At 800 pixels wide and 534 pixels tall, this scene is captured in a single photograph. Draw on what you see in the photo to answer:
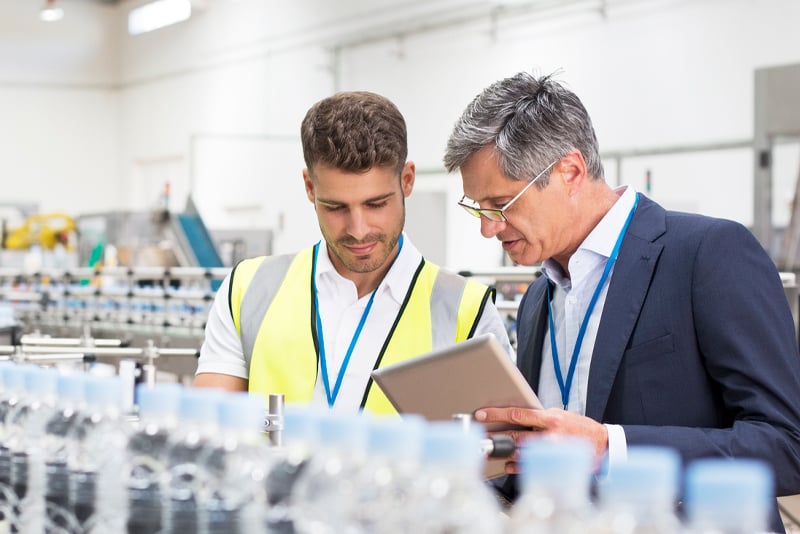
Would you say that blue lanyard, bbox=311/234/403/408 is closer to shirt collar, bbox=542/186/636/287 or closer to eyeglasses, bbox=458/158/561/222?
eyeglasses, bbox=458/158/561/222

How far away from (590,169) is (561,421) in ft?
1.91

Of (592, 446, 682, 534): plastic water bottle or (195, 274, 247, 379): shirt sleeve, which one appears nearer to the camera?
(592, 446, 682, 534): plastic water bottle

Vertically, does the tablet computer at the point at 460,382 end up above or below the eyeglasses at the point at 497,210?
below

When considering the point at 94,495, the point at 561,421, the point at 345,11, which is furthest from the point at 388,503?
the point at 345,11

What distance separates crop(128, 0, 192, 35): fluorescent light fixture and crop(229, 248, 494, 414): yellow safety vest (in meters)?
10.7

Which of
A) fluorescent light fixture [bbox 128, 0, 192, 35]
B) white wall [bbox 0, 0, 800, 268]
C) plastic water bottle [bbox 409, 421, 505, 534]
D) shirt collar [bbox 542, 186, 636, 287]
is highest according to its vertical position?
fluorescent light fixture [bbox 128, 0, 192, 35]

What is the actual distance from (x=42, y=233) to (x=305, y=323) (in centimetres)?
686

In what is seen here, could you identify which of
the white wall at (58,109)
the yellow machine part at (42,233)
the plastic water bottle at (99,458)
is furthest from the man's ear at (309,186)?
the white wall at (58,109)

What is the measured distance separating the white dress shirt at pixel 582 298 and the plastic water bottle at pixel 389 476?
95 cm

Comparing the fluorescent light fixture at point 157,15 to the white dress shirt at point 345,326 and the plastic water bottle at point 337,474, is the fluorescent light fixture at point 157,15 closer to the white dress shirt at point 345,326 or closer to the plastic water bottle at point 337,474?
the white dress shirt at point 345,326

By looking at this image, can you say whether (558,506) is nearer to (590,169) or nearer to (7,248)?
(590,169)

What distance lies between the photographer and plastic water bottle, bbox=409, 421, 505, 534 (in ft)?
2.53

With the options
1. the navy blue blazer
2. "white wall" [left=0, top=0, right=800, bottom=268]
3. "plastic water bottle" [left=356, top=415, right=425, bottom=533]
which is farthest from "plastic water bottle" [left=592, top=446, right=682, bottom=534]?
"white wall" [left=0, top=0, right=800, bottom=268]

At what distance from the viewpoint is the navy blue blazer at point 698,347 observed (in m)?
1.54
